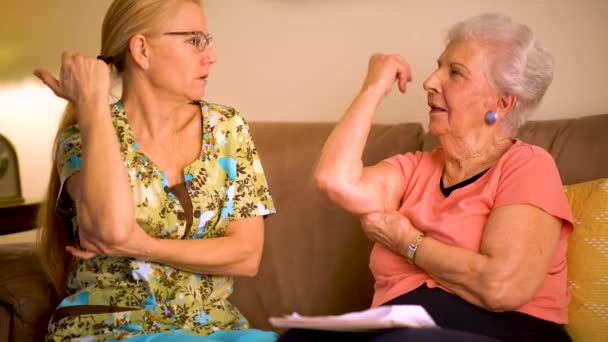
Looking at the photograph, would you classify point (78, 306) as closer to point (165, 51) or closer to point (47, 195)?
point (47, 195)

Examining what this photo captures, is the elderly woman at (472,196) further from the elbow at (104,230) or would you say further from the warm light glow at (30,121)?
the warm light glow at (30,121)

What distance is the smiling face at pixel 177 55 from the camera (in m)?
1.76

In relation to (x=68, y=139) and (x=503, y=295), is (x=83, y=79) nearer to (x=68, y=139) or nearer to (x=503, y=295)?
(x=68, y=139)

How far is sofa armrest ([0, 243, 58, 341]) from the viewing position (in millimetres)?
1907

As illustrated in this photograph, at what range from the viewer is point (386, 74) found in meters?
1.75

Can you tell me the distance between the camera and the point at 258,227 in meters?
1.84

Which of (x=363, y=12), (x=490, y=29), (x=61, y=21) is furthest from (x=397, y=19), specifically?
(x=61, y=21)

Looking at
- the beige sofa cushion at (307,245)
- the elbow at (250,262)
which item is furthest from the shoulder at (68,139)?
the beige sofa cushion at (307,245)

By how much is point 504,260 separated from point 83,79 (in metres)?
0.96

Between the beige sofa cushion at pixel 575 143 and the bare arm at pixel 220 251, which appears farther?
the beige sofa cushion at pixel 575 143

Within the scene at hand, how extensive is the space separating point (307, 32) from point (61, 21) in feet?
4.06

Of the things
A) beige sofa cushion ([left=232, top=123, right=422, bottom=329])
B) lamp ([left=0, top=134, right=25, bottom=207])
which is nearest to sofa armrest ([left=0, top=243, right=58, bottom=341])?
beige sofa cushion ([left=232, top=123, right=422, bottom=329])

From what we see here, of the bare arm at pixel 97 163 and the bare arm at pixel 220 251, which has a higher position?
the bare arm at pixel 97 163

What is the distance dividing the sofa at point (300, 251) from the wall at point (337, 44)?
10.4 inches
